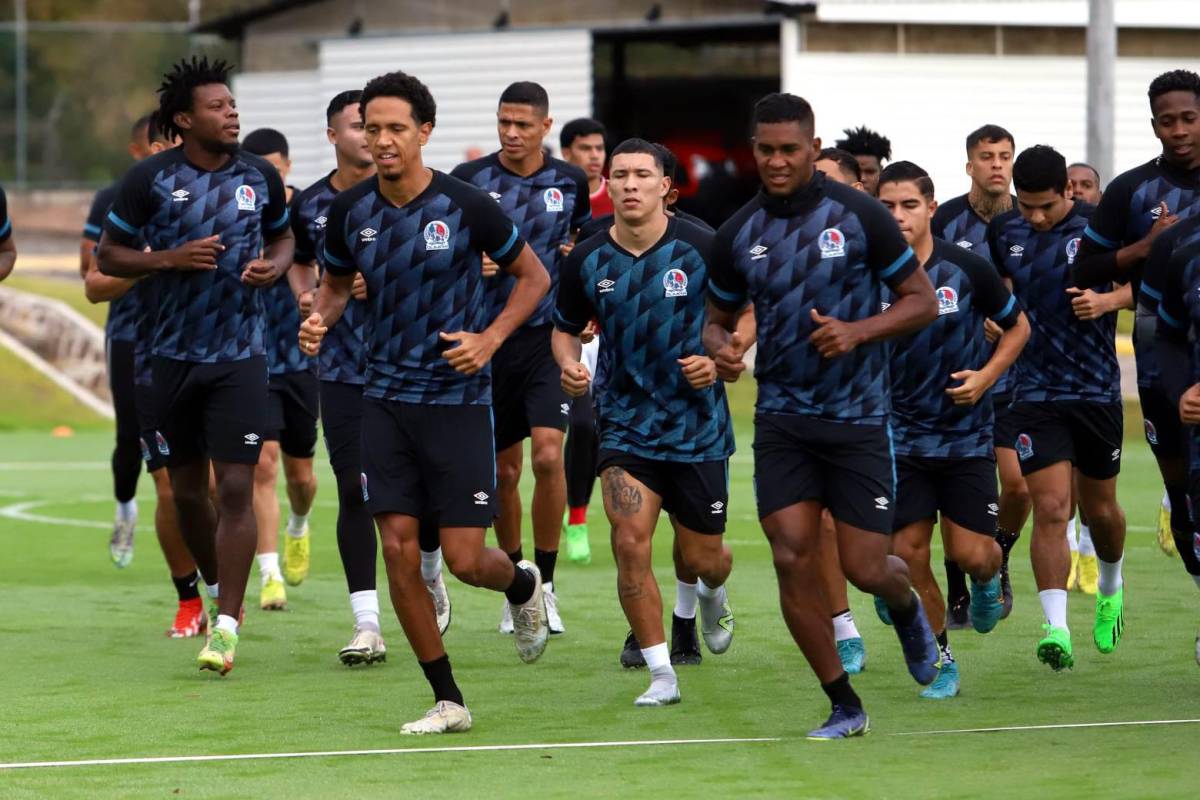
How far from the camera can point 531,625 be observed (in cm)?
908

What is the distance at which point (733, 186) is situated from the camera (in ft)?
120

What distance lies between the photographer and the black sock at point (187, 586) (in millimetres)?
10838

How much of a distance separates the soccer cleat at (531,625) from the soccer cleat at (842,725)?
1.70 m

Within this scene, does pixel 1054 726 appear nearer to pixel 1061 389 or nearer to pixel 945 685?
pixel 945 685

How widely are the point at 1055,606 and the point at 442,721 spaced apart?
9.74 ft

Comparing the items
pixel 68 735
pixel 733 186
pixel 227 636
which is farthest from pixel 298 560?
pixel 733 186

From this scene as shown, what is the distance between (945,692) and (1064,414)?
70.9 inches

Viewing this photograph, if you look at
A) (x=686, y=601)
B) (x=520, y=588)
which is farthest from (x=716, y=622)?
(x=520, y=588)

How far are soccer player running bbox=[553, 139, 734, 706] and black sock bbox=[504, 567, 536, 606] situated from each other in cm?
45

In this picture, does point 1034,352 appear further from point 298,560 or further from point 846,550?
point 298,560

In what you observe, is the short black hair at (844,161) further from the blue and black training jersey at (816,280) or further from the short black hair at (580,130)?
the blue and black training jersey at (816,280)

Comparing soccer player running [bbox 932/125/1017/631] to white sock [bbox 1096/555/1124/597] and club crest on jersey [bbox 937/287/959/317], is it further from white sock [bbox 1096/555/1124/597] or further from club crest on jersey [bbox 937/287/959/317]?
club crest on jersey [bbox 937/287/959/317]

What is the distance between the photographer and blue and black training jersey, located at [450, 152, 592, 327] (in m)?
10.8

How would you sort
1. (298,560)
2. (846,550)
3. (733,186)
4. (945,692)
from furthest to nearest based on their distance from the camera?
1. (733,186)
2. (298,560)
3. (945,692)
4. (846,550)
